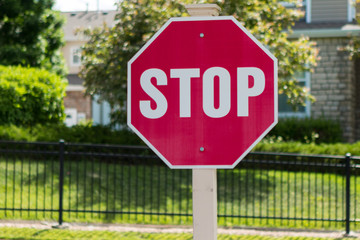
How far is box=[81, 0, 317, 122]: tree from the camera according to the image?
1248 centimetres

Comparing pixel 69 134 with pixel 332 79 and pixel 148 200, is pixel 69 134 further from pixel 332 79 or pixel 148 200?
pixel 332 79

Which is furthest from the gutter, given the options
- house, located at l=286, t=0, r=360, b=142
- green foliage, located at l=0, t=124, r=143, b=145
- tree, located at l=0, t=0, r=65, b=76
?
tree, located at l=0, t=0, r=65, b=76

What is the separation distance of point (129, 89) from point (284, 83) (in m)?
10.9

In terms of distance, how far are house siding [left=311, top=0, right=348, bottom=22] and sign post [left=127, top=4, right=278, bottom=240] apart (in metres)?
17.5

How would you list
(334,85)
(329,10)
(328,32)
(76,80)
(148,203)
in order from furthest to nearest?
(76,80) < (329,10) < (334,85) < (328,32) < (148,203)

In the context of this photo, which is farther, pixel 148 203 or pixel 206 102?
pixel 148 203

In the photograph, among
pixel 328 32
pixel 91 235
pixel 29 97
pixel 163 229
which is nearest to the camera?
pixel 91 235

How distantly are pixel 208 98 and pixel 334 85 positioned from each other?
1623cm

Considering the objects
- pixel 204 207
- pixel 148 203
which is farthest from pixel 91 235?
pixel 204 207

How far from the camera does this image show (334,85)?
57.9ft

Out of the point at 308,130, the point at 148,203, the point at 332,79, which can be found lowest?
the point at 148,203

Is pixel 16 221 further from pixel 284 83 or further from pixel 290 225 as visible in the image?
pixel 284 83

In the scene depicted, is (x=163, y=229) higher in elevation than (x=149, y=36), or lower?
lower

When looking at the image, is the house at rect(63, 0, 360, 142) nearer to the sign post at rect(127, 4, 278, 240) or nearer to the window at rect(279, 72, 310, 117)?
the window at rect(279, 72, 310, 117)
